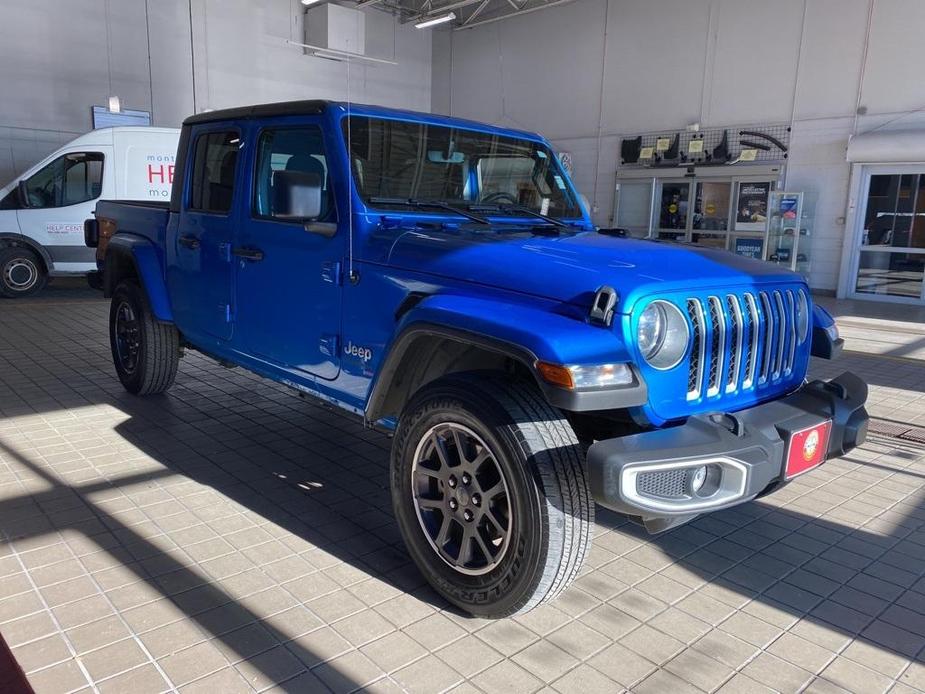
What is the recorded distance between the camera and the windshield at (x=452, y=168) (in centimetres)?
334

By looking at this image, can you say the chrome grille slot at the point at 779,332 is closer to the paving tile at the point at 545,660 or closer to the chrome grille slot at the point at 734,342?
the chrome grille slot at the point at 734,342

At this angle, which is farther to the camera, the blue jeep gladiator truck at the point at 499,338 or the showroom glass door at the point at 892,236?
the showroom glass door at the point at 892,236

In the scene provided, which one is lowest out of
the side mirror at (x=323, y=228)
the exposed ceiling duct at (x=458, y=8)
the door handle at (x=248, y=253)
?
the door handle at (x=248, y=253)

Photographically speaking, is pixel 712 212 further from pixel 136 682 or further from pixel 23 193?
pixel 136 682

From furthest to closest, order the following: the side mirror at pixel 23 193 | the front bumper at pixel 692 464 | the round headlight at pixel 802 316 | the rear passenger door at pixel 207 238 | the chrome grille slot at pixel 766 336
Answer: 1. the side mirror at pixel 23 193
2. the rear passenger door at pixel 207 238
3. the round headlight at pixel 802 316
4. the chrome grille slot at pixel 766 336
5. the front bumper at pixel 692 464

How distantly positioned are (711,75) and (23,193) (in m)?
12.8

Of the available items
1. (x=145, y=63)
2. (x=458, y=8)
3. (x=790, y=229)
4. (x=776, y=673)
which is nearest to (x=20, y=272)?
(x=145, y=63)

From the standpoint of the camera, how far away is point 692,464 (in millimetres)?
2217

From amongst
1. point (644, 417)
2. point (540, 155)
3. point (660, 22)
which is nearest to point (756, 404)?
point (644, 417)

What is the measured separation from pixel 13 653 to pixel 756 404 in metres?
2.85

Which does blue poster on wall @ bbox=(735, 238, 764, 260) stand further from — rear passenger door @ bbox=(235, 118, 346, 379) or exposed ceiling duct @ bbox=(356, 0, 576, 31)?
rear passenger door @ bbox=(235, 118, 346, 379)

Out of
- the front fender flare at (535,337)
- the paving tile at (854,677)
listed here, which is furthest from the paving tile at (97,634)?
the paving tile at (854,677)

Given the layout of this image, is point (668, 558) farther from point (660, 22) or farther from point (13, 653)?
point (660, 22)

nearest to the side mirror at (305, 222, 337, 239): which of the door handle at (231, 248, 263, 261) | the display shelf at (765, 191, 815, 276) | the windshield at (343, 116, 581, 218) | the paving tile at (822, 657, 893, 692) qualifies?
the windshield at (343, 116, 581, 218)
